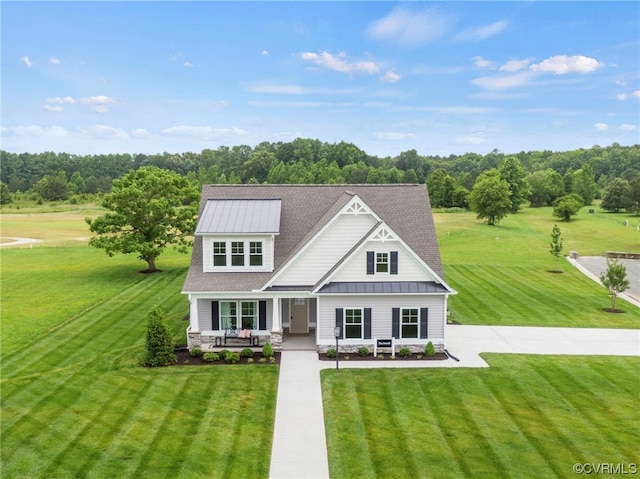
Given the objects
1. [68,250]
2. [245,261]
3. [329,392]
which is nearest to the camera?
[329,392]

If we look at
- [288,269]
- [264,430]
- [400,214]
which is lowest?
[264,430]

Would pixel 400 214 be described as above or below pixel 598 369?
above

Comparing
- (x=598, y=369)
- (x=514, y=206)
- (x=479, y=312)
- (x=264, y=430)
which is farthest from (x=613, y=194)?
(x=264, y=430)

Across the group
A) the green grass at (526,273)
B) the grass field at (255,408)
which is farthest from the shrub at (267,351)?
the green grass at (526,273)

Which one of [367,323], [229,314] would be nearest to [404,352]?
[367,323]

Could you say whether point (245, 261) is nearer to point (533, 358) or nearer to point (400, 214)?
point (400, 214)
